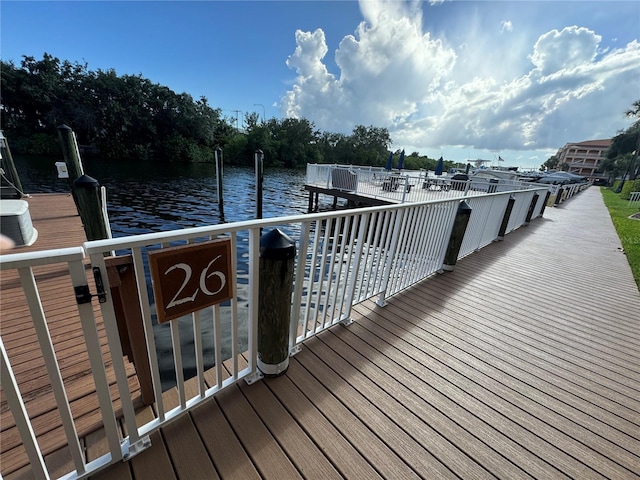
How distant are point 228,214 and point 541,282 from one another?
10.7m

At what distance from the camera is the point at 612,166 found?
4269cm

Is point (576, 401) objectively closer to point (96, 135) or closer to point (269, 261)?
point (269, 261)

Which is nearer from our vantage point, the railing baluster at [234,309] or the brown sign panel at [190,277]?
the brown sign panel at [190,277]

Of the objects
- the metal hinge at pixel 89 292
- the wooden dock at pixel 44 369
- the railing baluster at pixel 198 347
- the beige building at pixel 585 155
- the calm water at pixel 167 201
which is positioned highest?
the beige building at pixel 585 155

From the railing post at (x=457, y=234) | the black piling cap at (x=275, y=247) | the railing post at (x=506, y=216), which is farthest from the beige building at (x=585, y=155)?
the black piling cap at (x=275, y=247)

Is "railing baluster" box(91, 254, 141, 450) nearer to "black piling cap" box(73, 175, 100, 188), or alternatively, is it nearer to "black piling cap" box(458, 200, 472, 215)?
"black piling cap" box(73, 175, 100, 188)

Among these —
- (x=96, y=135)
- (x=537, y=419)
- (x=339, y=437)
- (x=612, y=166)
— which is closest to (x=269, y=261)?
(x=339, y=437)

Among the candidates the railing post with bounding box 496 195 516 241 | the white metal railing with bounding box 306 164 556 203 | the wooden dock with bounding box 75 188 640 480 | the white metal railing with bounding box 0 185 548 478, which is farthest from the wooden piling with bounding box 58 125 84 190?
the railing post with bounding box 496 195 516 241

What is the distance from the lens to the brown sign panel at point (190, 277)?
1208 millimetres

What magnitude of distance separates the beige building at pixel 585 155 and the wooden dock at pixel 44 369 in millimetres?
91539

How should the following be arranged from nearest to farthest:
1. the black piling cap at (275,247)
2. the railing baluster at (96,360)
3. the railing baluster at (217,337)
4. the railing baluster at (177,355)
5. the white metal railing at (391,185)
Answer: the railing baluster at (96,360) → the railing baluster at (177,355) → the railing baluster at (217,337) → the black piling cap at (275,247) → the white metal railing at (391,185)

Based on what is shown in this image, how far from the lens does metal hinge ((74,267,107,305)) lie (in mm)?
984

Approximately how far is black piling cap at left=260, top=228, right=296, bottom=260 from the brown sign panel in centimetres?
25

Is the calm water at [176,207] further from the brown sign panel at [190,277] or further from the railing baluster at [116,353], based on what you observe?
the brown sign panel at [190,277]
